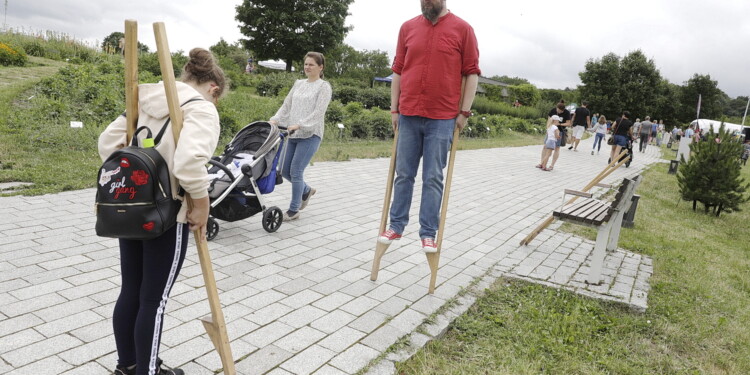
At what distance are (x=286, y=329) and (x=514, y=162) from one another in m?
12.3

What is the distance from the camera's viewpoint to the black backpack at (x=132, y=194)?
205cm

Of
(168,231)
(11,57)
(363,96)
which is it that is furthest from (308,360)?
(363,96)

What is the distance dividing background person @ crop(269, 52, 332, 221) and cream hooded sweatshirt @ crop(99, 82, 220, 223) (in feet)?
10.6

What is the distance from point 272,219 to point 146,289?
3.04 m

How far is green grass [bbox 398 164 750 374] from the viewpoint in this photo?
10.5ft

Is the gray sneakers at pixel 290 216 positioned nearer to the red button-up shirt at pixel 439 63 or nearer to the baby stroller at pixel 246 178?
the baby stroller at pixel 246 178

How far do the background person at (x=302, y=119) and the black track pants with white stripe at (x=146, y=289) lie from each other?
3353 millimetres

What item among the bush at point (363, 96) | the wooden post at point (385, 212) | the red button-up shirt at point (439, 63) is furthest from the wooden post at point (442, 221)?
the bush at point (363, 96)

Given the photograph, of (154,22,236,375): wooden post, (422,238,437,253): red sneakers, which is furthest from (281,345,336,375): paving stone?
(422,238,437,253): red sneakers

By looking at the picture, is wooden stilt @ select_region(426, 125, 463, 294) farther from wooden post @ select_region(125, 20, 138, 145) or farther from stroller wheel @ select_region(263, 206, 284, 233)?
wooden post @ select_region(125, 20, 138, 145)

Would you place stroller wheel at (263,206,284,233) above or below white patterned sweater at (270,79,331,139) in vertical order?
below

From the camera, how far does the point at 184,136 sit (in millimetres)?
2123

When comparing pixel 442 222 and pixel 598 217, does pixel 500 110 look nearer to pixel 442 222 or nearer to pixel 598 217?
pixel 598 217

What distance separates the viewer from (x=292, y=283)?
13.4ft
